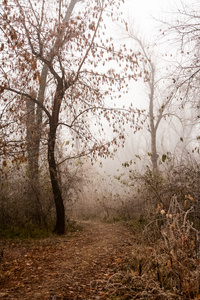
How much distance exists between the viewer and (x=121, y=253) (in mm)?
5828

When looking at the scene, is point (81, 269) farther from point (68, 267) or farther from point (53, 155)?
point (53, 155)

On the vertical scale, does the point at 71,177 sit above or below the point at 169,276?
above

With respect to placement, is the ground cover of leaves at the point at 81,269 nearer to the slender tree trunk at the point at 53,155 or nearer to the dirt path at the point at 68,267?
the dirt path at the point at 68,267

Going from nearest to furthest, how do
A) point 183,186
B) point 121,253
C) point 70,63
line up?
point 121,253, point 183,186, point 70,63

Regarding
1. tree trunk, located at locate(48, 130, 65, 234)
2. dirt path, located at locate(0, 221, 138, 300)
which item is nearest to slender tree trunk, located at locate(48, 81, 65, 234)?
tree trunk, located at locate(48, 130, 65, 234)

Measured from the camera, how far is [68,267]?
5.06 metres

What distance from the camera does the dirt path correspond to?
3.74 meters

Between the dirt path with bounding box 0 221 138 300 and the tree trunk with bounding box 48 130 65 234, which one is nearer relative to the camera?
the dirt path with bounding box 0 221 138 300

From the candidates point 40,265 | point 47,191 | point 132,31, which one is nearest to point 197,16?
point 40,265

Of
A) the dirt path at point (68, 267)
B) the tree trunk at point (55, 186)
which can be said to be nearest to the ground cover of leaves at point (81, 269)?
the dirt path at point (68, 267)

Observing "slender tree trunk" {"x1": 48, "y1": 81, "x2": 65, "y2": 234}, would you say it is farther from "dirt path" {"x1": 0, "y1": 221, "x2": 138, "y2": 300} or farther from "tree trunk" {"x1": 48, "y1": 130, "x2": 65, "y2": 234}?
"dirt path" {"x1": 0, "y1": 221, "x2": 138, "y2": 300}

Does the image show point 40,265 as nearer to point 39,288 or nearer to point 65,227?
point 39,288

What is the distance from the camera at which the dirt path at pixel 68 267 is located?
3740 mm

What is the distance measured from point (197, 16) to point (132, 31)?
10.4 m
